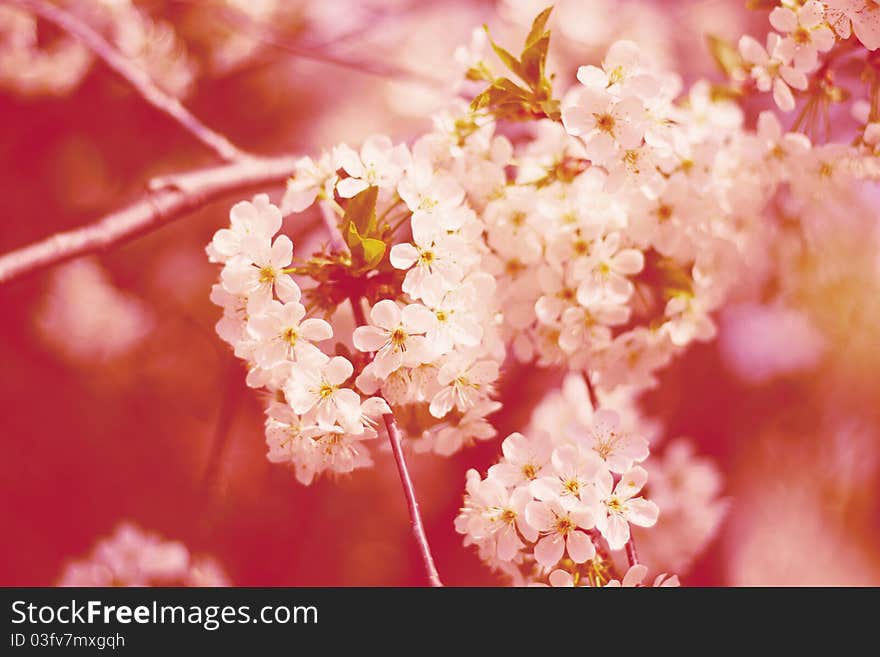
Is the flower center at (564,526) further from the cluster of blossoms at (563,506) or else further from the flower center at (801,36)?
the flower center at (801,36)

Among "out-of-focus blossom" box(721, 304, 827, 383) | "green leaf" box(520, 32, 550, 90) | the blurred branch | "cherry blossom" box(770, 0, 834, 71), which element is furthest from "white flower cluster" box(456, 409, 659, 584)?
"out-of-focus blossom" box(721, 304, 827, 383)

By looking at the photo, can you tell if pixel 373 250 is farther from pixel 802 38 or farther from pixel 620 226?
pixel 802 38

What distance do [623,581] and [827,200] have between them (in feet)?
2.59

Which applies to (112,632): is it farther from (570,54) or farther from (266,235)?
(570,54)

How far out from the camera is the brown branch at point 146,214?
120cm

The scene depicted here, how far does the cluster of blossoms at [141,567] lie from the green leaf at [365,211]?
114 centimetres

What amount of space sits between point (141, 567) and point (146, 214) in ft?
3.19

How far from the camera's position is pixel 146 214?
4.27ft

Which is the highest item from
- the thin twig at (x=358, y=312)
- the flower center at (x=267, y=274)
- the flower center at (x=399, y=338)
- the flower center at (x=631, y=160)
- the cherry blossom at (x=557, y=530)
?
the flower center at (x=631, y=160)

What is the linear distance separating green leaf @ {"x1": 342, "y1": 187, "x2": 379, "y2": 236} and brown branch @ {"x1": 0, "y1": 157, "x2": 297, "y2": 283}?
0.43 metres

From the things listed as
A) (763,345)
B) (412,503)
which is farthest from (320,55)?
(763,345)

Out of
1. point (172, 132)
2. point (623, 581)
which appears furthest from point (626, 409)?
point (172, 132)

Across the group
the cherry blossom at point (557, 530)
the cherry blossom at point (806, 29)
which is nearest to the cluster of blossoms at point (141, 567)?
the cherry blossom at point (557, 530)

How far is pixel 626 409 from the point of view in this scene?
173cm
